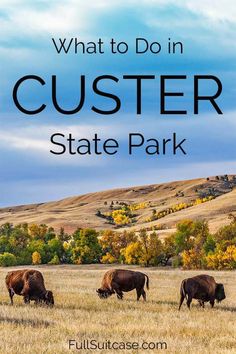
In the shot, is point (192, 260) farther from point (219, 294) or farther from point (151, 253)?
point (219, 294)

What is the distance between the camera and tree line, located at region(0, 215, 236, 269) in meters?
88.6

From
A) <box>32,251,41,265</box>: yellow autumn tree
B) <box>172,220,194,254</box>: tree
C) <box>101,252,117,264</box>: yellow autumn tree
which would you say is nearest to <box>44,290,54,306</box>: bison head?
<box>172,220,194,254</box>: tree

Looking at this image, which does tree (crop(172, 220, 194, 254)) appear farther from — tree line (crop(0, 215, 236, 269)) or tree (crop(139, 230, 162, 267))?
tree (crop(139, 230, 162, 267))

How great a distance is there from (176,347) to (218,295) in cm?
1133

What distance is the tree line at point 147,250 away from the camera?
88562mm

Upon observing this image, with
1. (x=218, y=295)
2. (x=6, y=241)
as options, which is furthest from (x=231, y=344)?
(x=6, y=241)

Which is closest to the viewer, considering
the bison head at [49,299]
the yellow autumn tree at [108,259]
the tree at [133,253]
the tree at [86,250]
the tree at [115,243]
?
the bison head at [49,299]

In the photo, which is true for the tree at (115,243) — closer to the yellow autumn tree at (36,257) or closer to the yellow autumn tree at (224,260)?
the yellow autumn tree at (36,257)

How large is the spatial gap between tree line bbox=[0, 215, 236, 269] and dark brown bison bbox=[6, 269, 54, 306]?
6312cm

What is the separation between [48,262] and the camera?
107 m

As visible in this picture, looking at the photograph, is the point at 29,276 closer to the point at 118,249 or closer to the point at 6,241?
the point at 118,249

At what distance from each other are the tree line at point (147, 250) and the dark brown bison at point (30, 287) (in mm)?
63121

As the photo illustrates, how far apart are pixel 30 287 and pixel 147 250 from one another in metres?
71.6

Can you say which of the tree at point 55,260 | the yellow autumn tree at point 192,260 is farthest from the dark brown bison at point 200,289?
the tree at point 55,260
